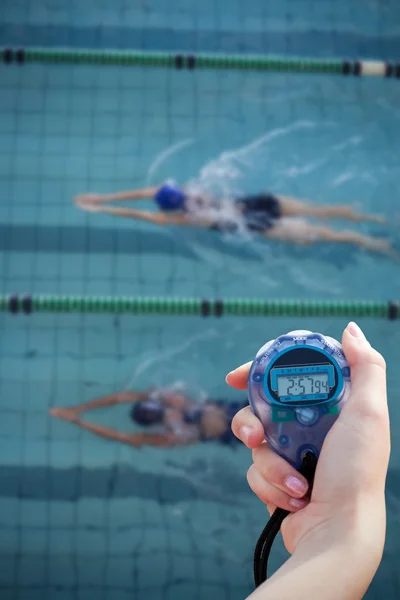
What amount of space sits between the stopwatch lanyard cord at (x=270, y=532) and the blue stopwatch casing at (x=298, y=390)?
13 millimetres

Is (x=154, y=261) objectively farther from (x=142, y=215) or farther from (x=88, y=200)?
(x=88, y=200)

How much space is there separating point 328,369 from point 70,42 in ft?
7.76

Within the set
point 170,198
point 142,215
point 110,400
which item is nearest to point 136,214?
point 142,215

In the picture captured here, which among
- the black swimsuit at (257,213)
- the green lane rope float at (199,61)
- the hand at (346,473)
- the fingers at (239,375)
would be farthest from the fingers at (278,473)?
the green lane rope float at (199,61)

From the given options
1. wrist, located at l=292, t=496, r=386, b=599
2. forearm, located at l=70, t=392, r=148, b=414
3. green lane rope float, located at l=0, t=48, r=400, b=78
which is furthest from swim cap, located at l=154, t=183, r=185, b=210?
wrist, located at l=292, t=496, r=386, b=599

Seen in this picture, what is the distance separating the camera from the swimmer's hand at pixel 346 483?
2.09ft

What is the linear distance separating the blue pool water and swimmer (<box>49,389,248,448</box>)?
34mm

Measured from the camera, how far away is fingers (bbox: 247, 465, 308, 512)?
0.77 m

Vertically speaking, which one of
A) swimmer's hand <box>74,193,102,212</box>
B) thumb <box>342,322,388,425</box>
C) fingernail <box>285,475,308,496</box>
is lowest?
swimmer's hand <box>74,193,102,212</box>

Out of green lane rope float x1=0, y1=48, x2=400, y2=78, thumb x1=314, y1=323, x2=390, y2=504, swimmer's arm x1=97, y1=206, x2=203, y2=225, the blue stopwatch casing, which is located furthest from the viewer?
green lane rope float x1=0, y1=48, x2=400, y2=78

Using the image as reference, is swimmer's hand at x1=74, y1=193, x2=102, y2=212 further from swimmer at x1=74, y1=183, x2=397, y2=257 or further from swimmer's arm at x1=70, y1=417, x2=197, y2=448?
swimmer's arm at x1=70, y1=417, x2=197, y2=448

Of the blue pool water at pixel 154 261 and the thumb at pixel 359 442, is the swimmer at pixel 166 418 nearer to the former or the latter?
the blue pool water at pixel 154 261

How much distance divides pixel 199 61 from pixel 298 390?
216cm

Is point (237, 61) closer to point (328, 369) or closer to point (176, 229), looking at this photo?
point (176, 229)
